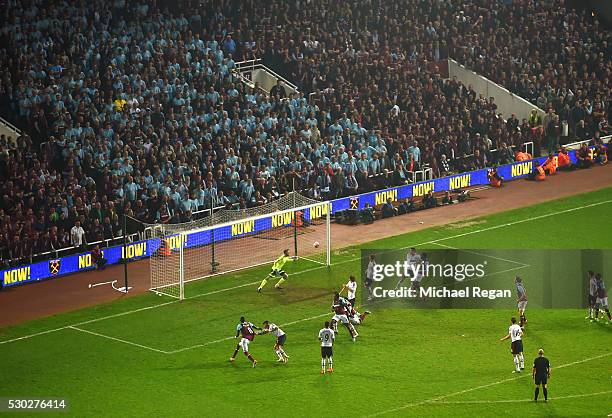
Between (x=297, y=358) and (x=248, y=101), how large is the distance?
18381mm

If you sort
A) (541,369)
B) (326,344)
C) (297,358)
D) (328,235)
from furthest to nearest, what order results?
(328,235), (297,358), (326,344), (541,369)

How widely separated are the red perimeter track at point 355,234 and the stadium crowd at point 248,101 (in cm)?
140

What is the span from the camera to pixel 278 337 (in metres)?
37.5

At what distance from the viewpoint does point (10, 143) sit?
47312mm

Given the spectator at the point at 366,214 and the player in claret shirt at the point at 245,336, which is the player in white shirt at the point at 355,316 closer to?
the player in claret shirt at the point at 245,336

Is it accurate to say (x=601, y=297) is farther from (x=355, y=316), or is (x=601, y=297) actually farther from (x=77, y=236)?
(x=77, y=236)

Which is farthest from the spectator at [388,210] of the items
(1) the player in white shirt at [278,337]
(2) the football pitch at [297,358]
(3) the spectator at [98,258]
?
(1) the player in white shirt at [278,337]

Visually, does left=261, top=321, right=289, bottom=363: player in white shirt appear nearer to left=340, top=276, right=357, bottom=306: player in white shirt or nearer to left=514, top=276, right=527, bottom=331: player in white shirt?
left=340, top=276, right=357, bottom=306: player in white shirt

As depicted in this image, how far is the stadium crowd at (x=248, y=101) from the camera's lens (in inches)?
1879

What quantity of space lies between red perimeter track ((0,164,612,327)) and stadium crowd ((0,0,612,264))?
1398 millimetres

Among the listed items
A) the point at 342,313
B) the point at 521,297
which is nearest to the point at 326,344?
the point at 342,313

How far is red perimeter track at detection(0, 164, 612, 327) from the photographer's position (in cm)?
4297

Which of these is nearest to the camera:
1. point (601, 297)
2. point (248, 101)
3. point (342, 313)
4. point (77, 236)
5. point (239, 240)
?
point (342, 313)

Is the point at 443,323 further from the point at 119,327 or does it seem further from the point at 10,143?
the point at 10,143
